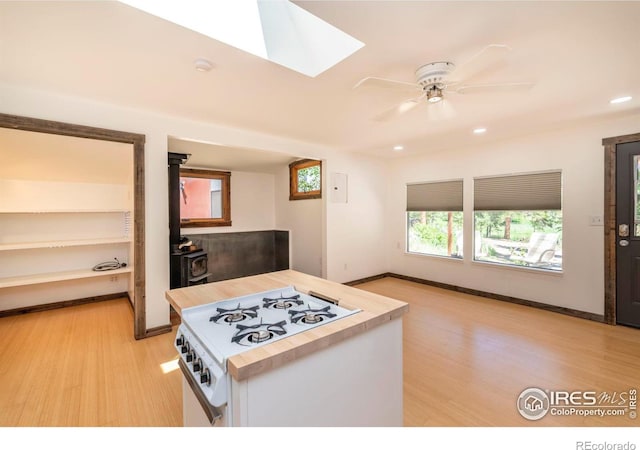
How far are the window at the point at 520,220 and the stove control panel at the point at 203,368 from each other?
4427 millimetres

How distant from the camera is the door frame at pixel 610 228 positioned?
327cm

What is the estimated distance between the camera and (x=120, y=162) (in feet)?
12.4

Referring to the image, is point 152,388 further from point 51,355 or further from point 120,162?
point 120,162

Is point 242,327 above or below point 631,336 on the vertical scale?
above

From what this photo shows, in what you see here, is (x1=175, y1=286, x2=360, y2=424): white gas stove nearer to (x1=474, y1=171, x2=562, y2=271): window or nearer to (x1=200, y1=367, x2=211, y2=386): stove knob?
(x1=200, y1=367, x2=211, y2=386): stove knob

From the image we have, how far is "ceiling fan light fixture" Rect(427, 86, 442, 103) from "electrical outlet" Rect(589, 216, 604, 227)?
2.81m

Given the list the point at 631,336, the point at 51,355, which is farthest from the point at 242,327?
the point at 631,336

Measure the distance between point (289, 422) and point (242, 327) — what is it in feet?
1.45

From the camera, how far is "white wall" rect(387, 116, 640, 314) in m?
3.42

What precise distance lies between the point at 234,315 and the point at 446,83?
221 centimetres

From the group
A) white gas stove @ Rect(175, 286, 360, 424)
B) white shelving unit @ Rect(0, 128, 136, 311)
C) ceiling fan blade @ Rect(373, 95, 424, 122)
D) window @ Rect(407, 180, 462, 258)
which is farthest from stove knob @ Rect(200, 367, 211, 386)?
window @ Rect(407, 180, 462, 258)

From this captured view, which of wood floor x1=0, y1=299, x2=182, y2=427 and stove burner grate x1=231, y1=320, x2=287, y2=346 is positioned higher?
stove burner grate x1=231, y1=320, x2=287, y2=346

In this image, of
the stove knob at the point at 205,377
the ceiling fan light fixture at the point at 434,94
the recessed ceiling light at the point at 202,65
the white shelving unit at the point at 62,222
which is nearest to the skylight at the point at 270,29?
the recessed ceiling light at the point at 202,65

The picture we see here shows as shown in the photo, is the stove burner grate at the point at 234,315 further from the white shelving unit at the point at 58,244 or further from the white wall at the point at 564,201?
the white wall at the point at 564,201
